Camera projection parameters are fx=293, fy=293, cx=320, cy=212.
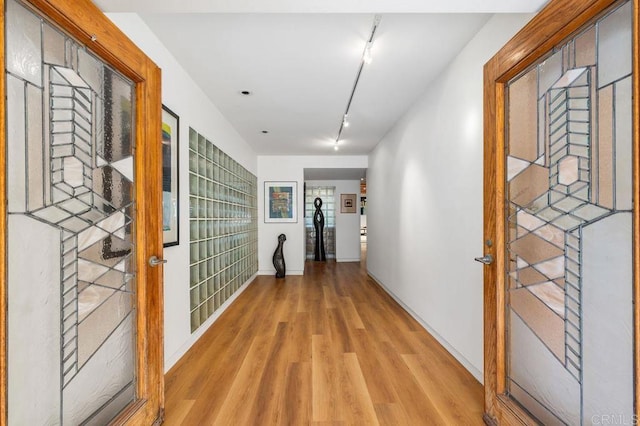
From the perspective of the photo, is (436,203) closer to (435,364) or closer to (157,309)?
(435,364)

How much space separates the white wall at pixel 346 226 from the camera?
7902 millimetres

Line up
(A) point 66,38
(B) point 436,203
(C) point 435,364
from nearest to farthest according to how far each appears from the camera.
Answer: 1. (A) point 66,38
2. (C) point 435,364
3. (B) point 436,203

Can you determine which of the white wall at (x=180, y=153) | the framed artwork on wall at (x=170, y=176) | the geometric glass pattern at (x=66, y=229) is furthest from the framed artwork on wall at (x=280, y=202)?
the geometric glass pattern at (x=66, y=229)

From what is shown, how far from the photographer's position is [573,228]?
48.4 inches

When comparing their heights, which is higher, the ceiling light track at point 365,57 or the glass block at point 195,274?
the ceiling light track at point 365,57

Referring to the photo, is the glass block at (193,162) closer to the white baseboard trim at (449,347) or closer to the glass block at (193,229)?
the glass block at (193,229)

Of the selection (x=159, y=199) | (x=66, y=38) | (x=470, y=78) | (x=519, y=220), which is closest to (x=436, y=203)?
(x=470, y=78)

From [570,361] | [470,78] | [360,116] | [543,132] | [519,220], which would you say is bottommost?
[570,361]

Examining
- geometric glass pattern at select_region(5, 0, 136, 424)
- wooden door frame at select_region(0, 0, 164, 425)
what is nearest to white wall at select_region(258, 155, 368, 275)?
wooden door frame at select_region(0, 0, 164, 425)

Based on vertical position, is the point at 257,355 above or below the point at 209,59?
below

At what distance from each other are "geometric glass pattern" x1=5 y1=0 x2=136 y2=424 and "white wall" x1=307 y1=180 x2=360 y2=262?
6574 millimetres

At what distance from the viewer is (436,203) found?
275cm

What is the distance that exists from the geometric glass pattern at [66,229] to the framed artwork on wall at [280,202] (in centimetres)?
441

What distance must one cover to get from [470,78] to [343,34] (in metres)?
0.99
